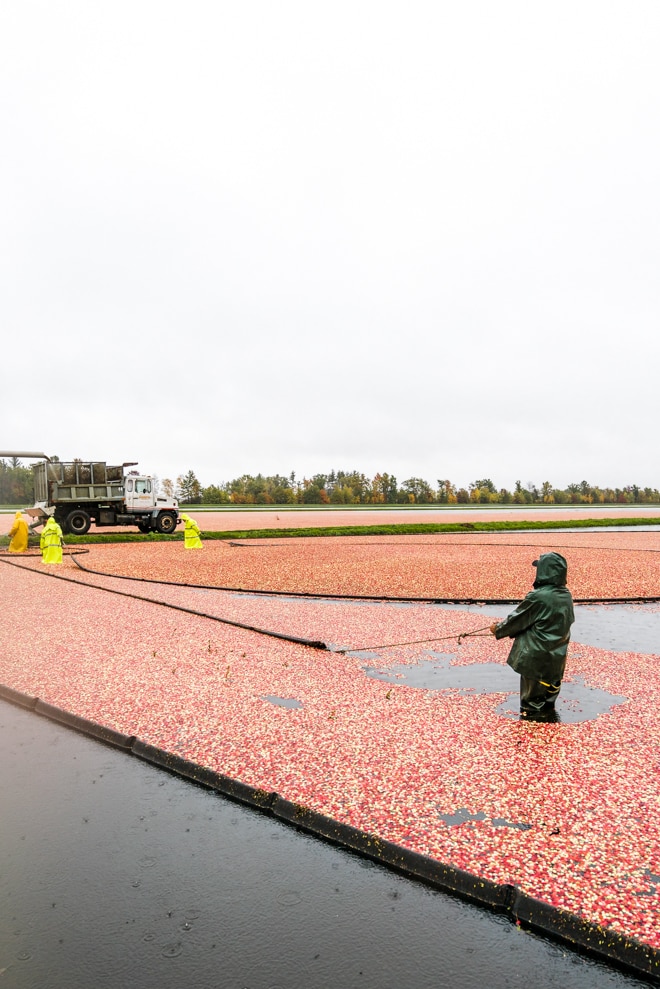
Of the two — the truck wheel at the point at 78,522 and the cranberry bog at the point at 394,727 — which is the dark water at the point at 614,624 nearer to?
the cranberry bog at the point at 394,727

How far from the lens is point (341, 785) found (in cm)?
494

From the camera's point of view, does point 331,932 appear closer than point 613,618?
Yes

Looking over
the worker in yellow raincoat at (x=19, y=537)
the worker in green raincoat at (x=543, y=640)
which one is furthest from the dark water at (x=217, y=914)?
the worker in yellow raincoat at (x=19, y=537)

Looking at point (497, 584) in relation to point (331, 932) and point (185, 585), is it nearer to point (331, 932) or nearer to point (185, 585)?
point (185, 585)

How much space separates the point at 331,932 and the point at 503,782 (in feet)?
6.69

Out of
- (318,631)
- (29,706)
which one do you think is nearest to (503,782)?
(29,706)

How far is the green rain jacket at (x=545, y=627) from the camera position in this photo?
21.5ft

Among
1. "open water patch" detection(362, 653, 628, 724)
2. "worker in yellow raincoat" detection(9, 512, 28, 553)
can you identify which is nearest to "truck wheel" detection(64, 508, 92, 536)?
"worker in yellow raincoat" detection(9, 512, 28, 553)

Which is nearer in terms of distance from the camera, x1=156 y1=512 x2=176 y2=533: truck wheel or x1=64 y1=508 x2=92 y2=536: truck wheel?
x1=64 y1=508 x2=92 y2=536: truck wheel

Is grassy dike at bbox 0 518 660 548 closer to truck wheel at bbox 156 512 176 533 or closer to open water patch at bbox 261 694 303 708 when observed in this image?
truck wheel at bbox 156 512 176 533

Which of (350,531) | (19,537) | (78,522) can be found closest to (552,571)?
(19,537)

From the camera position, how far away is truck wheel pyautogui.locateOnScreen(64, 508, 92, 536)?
3031 centimetres

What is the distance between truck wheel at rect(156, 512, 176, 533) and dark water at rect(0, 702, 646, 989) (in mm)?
27702

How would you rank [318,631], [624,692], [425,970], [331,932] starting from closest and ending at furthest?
[425,970], [331,932], [624,692], [318,631]
